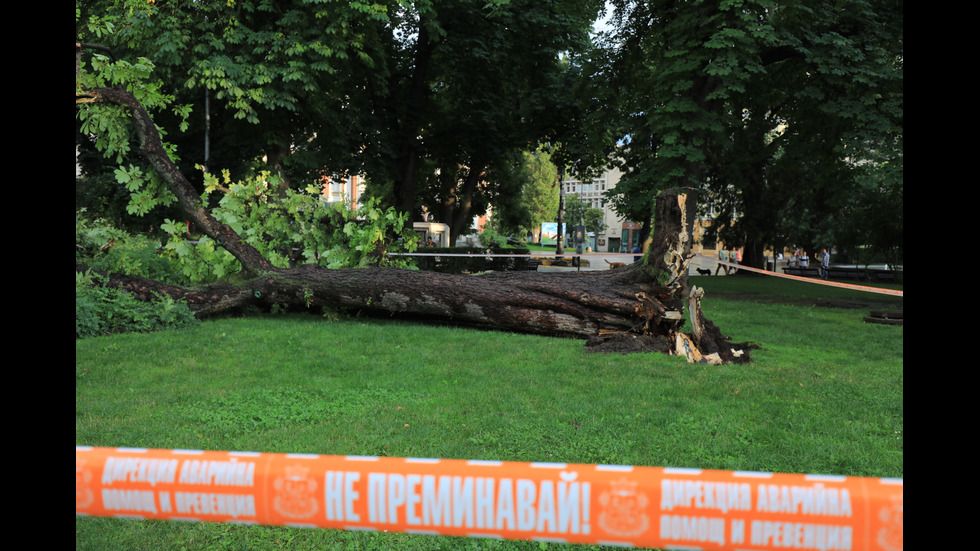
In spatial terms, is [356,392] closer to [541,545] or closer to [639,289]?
[541,545]

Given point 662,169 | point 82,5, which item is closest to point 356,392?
point 662,169

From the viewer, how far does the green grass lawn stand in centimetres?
385

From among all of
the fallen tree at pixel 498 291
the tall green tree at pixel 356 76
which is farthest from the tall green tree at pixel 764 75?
the fallen tree at pixel 498 291

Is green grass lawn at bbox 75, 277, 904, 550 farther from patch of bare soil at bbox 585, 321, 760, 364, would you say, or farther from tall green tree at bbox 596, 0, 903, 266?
tall green tree at bbox 596, 0, 903, 266

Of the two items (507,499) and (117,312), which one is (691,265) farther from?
(507,499)

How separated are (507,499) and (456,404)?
3.83 meters

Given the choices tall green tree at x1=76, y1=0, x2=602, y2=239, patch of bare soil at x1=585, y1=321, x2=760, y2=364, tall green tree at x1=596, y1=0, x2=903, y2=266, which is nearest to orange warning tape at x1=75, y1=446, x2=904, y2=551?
patch of bare soil at x1=585, y1=321, x2=760, y2=364

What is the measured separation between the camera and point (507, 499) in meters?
1.29

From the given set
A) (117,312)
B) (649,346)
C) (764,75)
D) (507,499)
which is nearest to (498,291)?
(649,346)

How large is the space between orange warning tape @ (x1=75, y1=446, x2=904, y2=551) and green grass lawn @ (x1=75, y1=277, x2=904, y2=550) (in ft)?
5.51

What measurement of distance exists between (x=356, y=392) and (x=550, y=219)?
69.7 meters

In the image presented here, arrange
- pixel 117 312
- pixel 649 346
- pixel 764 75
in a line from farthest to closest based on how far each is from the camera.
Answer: pixel 764 75 → pixel 117 312 → pixel 649 346

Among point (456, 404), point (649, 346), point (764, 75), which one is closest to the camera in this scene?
point (456, 404)

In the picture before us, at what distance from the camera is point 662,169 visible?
13.6 meters
